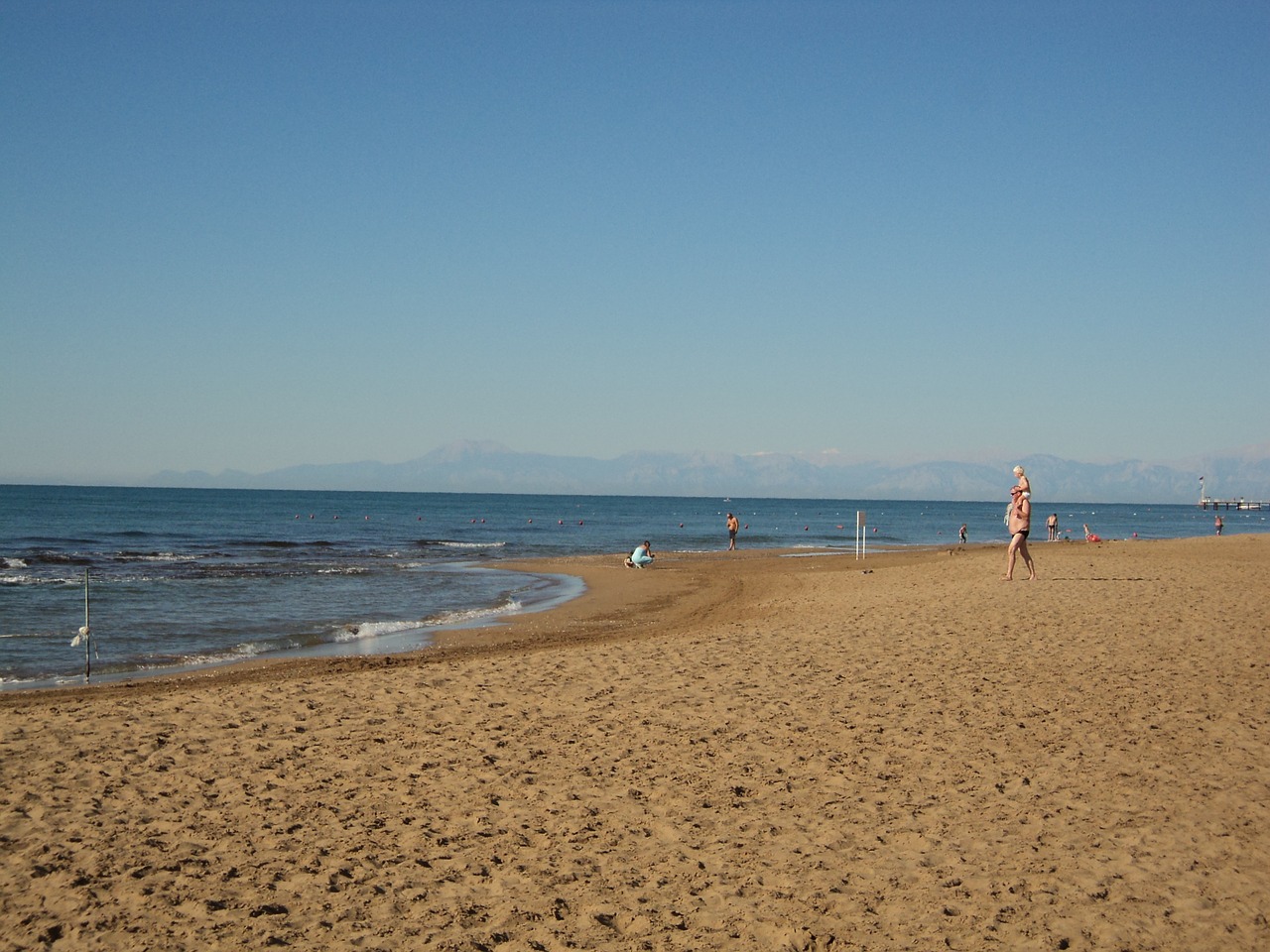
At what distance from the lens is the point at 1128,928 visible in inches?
179

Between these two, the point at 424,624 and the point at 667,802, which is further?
the point at 424,624

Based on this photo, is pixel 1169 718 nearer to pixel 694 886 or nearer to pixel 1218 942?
pixel 1218 942

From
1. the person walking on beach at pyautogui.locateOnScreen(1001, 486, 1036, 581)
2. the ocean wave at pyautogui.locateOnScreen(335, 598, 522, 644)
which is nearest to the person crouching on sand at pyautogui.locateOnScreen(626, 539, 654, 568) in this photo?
the ocean wave at pyautogui.locateOnScreen(335, 598, 522, 644)

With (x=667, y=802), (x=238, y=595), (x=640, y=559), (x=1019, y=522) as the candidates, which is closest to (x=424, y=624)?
(x=238, y=595)

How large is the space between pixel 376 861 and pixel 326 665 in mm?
7685

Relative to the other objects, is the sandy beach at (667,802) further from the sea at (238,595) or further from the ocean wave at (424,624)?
the ocean wave at (424,624)

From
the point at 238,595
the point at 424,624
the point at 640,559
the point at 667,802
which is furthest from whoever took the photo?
the point at 640,559

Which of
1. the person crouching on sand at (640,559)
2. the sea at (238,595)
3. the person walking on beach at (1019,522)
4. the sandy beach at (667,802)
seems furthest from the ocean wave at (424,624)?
the person crouching on sand at (640,559)

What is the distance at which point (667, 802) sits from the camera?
620cm

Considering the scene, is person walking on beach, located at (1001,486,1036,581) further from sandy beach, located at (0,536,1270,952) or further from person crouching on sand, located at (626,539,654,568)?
person crouching on sand, located at (626,539,654,568)

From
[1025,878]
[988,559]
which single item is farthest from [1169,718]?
[988,559]

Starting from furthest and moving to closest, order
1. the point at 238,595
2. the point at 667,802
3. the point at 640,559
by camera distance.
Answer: the point at 640,559 → the point at 238,595 → the point at 667,802

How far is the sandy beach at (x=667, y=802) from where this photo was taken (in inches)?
182

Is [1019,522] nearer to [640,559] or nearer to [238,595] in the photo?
[640,559]
